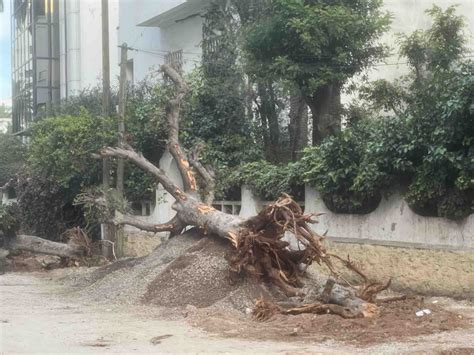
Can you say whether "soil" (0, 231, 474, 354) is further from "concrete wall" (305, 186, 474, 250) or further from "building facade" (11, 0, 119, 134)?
"building facade" (11, 0, 119, 134)

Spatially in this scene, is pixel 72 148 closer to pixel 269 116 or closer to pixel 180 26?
pixel 269 116

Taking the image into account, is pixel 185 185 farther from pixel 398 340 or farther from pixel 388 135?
pixel 398 340

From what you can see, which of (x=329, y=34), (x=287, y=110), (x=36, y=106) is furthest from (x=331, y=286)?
(x=36, y=106)

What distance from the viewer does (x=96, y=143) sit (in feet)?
58.1

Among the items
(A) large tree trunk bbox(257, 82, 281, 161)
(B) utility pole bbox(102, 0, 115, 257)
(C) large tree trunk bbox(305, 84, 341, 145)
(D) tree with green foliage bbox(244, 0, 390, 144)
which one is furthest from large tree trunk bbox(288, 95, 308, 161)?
(B) utility pole bbox(102, 0, 115, 257)

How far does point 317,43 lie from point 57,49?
76.2 feet

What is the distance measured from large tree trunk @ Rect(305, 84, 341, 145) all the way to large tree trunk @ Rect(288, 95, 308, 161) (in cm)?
99

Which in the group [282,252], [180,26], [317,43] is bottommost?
[282,252]

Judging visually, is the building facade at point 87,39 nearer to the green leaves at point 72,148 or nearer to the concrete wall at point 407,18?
the concrete wall at point 407,18

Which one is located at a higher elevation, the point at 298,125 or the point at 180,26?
the point at 180,26

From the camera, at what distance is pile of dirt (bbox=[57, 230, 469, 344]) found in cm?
800

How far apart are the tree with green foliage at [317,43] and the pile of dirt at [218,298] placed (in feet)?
16.2

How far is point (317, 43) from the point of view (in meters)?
14.6

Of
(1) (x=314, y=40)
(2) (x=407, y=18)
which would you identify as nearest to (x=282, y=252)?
(1) (x=314, y=40)
